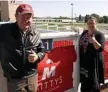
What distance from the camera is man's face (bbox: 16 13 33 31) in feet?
9.57

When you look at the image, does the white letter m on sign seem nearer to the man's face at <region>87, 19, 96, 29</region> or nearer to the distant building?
the man's face at <region>87, 19, 96, 29</region>

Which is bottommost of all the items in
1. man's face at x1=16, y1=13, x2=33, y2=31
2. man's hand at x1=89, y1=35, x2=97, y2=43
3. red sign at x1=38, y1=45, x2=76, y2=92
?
red sign at x1=38, y1=45, x2=76, y2=92

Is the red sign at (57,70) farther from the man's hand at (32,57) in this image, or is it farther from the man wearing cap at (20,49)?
the man's hand at (32,57)

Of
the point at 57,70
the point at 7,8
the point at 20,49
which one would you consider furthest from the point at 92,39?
the point at 7,8

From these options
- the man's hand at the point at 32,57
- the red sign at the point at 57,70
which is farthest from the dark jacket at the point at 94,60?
the man's hand at the point at 32,57

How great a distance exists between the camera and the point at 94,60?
4.55 meters

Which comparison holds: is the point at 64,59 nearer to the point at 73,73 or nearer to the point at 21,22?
the point at 73,73

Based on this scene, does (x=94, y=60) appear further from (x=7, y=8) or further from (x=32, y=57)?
(x=7, y=8)

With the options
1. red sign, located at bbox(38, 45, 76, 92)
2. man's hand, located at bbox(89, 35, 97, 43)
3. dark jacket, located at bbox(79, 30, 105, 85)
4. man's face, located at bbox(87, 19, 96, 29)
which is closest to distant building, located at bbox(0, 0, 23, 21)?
red sign, located at bbox(38, 45, 76, 92)

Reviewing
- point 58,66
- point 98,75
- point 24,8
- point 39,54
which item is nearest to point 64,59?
point 58,66

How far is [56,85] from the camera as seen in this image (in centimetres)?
465

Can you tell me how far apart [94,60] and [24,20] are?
1.91 m

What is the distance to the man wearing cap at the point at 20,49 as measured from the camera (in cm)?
295

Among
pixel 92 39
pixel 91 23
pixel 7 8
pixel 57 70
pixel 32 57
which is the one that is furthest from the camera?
pixel 7 8
